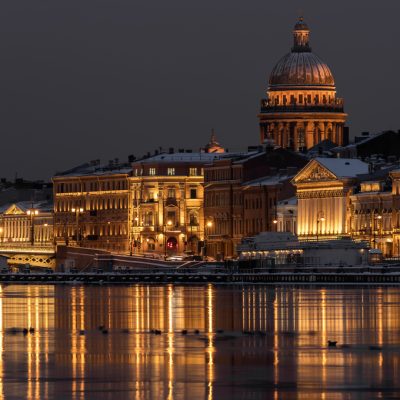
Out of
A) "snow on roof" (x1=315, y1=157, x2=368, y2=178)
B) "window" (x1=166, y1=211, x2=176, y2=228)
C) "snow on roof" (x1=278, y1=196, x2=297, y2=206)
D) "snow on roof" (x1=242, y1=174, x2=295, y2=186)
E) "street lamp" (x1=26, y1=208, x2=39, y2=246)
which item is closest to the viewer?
"snow on roof" (x1=315, y1=157, x2=368, y2=178)

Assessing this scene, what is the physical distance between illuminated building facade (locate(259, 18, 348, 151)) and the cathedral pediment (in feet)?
122

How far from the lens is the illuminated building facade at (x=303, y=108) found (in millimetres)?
195500

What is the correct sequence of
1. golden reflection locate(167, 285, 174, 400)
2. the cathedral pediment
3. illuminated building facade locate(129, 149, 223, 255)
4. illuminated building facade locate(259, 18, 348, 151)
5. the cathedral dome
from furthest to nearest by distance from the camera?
the cathedral dome < illuminated building facade locate(259, 18, 348, 151) < illuminated building facade locate(129, 149, 223, 255) < the cathedral pediment < golden reflection locate(167, 285, 174, 400)

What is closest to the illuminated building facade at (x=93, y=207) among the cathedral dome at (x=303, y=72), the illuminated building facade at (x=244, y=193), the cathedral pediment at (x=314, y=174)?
Result: the illuminated building facade at (x=244, y=193)

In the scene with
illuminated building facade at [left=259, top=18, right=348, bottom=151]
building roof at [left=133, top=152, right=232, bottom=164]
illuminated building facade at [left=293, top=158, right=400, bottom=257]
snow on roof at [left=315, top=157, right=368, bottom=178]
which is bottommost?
illuminated building facade at [left=293, top=158, right=400, bottom=257]

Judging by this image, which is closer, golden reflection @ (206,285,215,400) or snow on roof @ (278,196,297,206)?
golden reflection @ (206,285,215,400)

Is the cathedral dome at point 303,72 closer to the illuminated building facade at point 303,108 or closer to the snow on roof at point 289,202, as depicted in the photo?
the illuminated building facade at point 303,108

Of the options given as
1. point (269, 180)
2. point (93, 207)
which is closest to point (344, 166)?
point (269, 180)

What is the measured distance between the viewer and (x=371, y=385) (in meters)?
45.1

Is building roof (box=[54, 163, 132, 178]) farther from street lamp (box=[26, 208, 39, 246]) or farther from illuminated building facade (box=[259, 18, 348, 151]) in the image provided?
illuminated building facade (box=[259, 18, 348, 151])

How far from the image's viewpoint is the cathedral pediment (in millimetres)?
152250

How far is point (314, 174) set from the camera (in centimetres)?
15438

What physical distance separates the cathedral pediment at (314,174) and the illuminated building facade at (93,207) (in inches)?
1006

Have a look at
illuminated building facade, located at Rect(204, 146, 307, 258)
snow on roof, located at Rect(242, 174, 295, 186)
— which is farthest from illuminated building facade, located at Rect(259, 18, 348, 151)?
snow on roof, located at Rect(242, 174, 295, 186)
